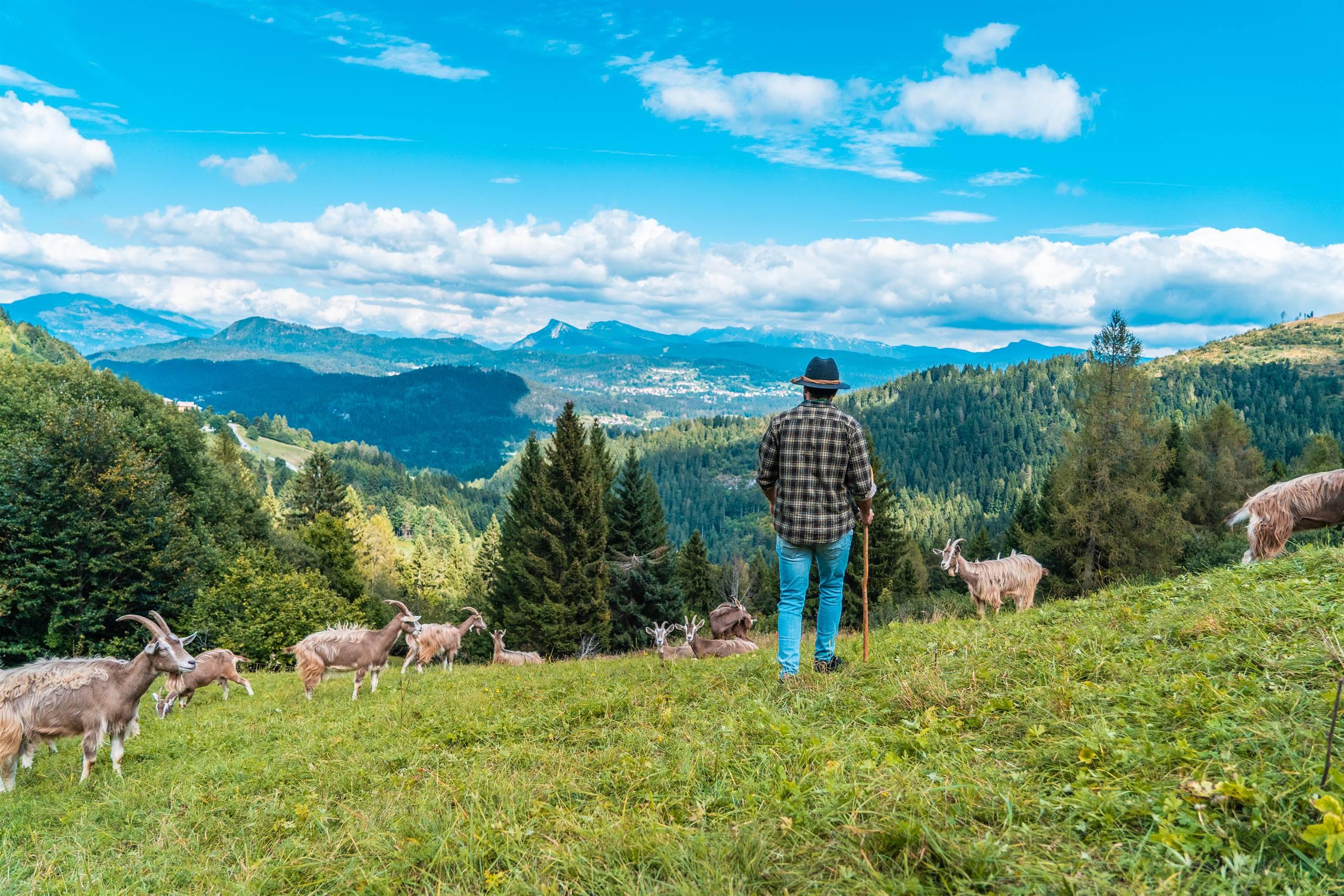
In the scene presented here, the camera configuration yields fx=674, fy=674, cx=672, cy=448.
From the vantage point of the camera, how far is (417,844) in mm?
4500

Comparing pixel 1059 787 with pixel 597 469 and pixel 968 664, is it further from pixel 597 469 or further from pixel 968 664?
pixel 597 469

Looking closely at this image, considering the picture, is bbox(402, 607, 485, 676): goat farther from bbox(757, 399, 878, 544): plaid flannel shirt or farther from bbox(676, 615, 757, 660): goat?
bbox(757, 399, 878, 544): plaid flannel shirt

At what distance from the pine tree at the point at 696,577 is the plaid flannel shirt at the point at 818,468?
141 feet

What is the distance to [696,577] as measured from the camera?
5188cm

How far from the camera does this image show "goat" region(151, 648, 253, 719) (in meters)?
14.5

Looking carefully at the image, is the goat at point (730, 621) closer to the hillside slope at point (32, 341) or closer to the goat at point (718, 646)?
the goat at point (718, 646)

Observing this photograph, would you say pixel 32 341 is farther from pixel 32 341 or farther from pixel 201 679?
pixel 201 679

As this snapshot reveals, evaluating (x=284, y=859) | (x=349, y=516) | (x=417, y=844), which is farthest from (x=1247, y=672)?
(x=349, y=516)

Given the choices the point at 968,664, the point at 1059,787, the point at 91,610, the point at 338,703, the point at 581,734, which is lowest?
the point at 91,610

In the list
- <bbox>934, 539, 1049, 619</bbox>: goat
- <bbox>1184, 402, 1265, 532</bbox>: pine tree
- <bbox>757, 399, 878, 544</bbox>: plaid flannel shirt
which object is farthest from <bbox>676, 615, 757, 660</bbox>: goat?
<bbox>1184, 402, 1265, 532</bbox>: pine tree

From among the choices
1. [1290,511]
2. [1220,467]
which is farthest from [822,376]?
[1220,467]

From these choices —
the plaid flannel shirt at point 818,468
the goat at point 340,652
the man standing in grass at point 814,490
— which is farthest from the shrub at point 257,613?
the plaid flannel shirt at point 818,468

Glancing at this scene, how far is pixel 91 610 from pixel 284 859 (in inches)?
1197

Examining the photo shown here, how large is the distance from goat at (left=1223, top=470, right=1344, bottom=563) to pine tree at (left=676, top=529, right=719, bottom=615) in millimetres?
39759
